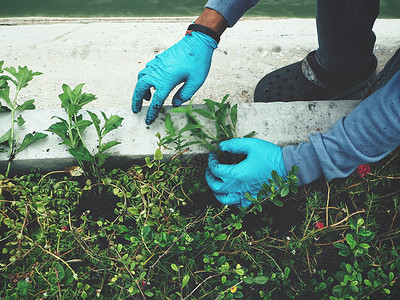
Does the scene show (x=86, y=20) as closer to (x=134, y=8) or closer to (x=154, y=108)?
(x=134, y=8)

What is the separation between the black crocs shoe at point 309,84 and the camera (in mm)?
2016

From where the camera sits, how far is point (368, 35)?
183 cm

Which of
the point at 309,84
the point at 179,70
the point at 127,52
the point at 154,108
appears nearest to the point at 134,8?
the point at 127,52

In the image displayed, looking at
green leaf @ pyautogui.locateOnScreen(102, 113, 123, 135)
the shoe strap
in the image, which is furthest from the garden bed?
the shoe strap

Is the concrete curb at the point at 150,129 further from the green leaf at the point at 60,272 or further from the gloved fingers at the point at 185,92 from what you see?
the green leaf at the point at 60,272

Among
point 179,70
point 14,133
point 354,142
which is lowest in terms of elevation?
point 14,133

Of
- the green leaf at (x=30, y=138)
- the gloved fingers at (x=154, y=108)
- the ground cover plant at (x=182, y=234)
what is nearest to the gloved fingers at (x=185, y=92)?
the gloved fingers at (x=154, y=108)

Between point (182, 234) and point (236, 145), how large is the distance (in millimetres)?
501

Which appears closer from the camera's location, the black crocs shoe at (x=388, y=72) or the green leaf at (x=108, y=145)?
the green leaf at (x=108, y=145)

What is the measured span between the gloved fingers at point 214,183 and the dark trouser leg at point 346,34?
1.24 metres

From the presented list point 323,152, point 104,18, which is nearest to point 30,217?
point 323,152

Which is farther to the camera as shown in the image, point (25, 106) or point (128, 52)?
point (128, 52)

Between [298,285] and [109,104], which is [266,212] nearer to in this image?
[298,285]

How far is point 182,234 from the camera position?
106 cm
